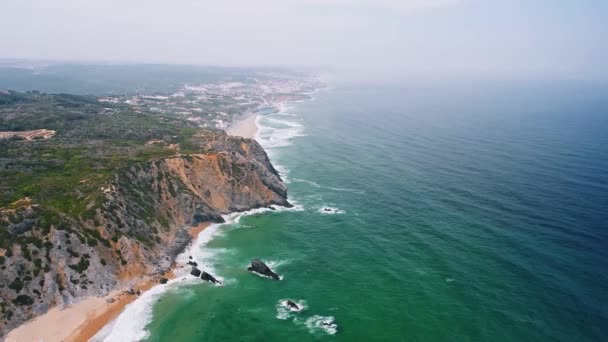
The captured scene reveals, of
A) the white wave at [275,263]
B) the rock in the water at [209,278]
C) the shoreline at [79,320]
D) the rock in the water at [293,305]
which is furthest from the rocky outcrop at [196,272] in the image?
the rock in the water at [293,305]

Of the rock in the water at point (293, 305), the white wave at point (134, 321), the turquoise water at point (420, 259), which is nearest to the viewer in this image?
the white wave at point (134, 321)

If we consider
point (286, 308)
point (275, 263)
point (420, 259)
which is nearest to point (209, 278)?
point (275, 263)

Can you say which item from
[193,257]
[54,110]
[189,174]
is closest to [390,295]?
[193,257]

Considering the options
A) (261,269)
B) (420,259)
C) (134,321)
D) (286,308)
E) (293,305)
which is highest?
(420,259)

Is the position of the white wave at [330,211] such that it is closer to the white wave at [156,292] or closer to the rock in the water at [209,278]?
the white wave at [156,292]

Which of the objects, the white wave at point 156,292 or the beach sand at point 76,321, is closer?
the beach sand at point 76,321

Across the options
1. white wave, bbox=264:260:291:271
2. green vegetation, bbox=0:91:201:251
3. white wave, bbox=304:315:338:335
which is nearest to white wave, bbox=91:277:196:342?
green vegetation, bbox=0:91:201:251

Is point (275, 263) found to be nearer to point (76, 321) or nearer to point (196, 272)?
point (196, 272)
